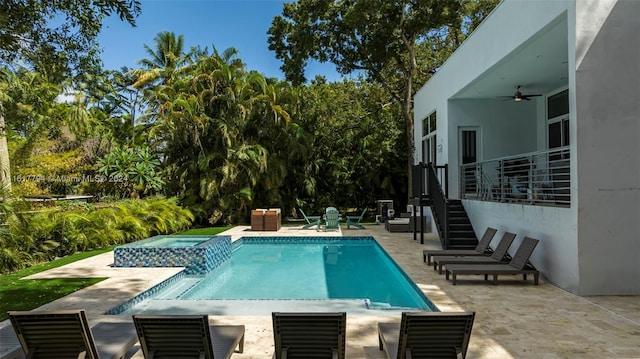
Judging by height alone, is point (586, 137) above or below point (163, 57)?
below

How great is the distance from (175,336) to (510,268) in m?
6.69

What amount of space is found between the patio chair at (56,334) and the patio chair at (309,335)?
160 centimetres

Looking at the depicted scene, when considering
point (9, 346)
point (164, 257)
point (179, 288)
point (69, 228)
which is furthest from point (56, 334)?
point (69, 228)

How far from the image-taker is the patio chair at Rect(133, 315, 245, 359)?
3879 mm

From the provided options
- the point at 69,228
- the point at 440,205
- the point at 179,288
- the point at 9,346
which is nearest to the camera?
the point at 9,346

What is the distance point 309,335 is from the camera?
3.98 m

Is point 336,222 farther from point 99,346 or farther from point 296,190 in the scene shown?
point 99,346

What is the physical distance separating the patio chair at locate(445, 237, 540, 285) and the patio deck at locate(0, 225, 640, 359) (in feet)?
0.76

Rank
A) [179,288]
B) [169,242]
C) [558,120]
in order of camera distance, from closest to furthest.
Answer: [179,288]
[169,242]
[558,120]

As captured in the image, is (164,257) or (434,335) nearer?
(434,335)

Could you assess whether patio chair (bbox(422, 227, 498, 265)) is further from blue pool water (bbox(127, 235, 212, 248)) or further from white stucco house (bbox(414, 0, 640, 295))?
blue pool water (bbox(127, 235, 212, 248))

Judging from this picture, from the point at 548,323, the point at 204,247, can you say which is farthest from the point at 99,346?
the point at 204,247

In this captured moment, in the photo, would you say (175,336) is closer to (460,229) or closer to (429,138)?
(460,229)

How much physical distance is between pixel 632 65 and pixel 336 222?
12.6m
